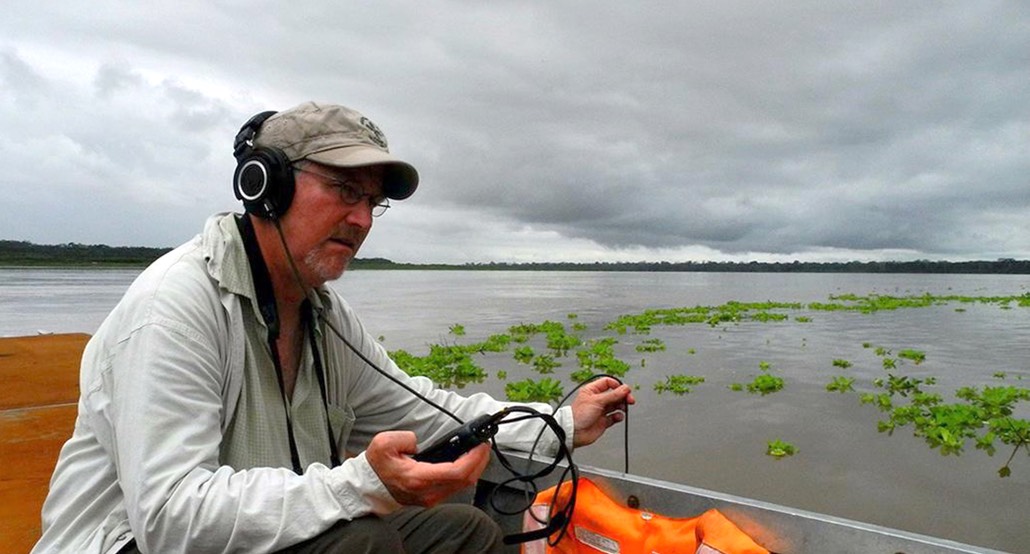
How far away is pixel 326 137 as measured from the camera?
6.47ft

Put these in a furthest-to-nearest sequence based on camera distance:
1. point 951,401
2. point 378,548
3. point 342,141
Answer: point 951,401
point 342,141
point 378,548

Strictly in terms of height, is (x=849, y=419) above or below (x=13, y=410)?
below

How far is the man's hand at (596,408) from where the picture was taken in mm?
2729

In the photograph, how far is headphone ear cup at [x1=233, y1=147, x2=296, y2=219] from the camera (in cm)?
189

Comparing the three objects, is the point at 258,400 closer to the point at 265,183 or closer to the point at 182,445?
the point at 182,445

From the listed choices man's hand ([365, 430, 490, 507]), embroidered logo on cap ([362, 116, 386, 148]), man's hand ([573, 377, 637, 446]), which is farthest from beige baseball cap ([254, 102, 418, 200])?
man's hand ([573, 377, 637, 446])

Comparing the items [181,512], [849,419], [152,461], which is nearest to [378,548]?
[181,512]

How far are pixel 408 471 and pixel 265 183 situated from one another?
1.00 metres

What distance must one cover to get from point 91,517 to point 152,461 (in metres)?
0.45

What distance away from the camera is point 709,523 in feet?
6.88

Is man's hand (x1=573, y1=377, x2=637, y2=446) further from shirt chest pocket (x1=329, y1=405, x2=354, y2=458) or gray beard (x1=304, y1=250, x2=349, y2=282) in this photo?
gray beard (x1=304, y1=250, x2=349, y2=282)

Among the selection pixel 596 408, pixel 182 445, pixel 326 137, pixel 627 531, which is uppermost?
pixel 326 137

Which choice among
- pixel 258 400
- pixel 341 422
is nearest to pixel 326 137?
pixel 258 400

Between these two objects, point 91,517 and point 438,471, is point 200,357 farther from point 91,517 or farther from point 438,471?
point 438,471
